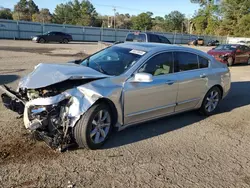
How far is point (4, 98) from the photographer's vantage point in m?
4.36

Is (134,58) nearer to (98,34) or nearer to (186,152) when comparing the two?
(186,152)

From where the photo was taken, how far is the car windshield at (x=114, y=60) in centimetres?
451

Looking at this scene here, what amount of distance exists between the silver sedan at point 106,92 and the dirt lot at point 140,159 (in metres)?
0.30

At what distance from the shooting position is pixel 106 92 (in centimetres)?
394

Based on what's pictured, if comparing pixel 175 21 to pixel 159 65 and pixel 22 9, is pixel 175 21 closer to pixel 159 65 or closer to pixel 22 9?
pixel 22 9

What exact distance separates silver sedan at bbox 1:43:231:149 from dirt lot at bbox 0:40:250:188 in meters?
0.30

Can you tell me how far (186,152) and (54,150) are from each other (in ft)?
6.78

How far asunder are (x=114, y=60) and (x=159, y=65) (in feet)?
2.73

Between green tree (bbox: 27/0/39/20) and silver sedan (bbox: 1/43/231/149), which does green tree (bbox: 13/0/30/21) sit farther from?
silver sedan (bbox: 1/43/231/149)

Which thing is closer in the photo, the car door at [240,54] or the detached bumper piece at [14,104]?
the detached bumper piece at [14,104]

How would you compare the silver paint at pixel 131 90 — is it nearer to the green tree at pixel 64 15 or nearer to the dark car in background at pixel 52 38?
the dark car in background at pixel 52 38

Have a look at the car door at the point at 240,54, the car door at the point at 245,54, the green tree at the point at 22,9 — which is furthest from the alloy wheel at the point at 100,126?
the green tree at the point at 22,9

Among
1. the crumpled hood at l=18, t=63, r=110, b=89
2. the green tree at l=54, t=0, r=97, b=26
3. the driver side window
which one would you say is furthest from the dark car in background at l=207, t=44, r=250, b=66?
the green tree at l=54, t=0, r=97, b=26

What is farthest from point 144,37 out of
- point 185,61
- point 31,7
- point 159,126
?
point 31,7
